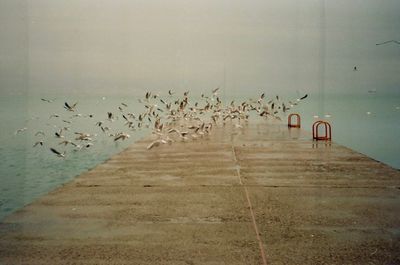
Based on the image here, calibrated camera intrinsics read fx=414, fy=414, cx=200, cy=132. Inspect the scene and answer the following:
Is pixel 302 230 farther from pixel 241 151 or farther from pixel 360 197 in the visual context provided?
pixel 241 151

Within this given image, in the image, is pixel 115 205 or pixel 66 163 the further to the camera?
pixel 66 163

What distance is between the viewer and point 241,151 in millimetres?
14797

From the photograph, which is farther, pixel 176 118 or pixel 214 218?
pixel 176 118

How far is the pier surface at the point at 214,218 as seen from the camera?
5094mm

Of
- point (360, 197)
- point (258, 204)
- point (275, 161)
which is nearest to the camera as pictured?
point (258, 204)

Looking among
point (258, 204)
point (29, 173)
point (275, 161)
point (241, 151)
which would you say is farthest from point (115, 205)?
point (29, 173)

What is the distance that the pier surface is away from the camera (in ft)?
16.7

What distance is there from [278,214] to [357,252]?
68.1 inches

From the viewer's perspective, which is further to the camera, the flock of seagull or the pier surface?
the flock of seagull

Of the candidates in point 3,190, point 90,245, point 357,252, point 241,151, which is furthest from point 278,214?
point 3,190

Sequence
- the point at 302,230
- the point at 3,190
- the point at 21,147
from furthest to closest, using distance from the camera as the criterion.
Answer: the point at 21,147 → the point at 3,190 → the point at 302,230

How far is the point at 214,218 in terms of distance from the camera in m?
6.52

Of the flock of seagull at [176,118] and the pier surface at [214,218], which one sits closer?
the pier surface at [214,218]

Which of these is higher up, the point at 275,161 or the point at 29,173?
the point at 275,161
